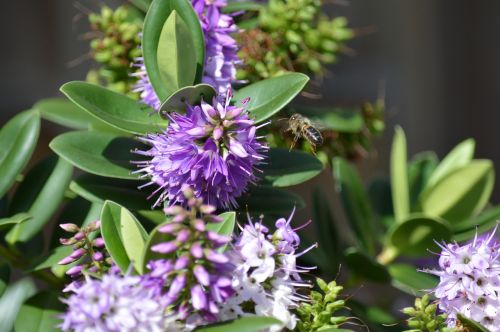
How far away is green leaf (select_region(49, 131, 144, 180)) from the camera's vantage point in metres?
1.33

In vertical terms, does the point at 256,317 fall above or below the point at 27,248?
above

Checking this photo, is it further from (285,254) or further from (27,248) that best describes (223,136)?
(27,248)

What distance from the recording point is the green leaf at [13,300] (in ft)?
4.75

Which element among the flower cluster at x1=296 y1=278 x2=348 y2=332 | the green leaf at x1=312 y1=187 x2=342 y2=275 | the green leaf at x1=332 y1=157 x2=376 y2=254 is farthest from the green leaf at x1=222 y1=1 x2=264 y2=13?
the flower cluster at x1=296 y1=278 x2=348 y2=332

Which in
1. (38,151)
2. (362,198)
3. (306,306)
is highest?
(306,306)

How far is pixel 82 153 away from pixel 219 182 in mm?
270

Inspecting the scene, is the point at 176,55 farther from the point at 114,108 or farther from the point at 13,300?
the point at 13,300

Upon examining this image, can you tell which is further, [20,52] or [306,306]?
[20,52]

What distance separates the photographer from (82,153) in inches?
53.2

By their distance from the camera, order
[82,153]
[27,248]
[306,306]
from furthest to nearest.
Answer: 1. [27,248]
2. [82,153]
3. [306,306]

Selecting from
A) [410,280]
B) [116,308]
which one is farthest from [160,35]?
[410,280]

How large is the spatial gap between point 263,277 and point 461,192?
0.77 metres

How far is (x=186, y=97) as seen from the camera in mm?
1253

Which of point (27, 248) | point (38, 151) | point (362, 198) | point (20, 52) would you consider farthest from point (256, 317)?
point (20, 52)
